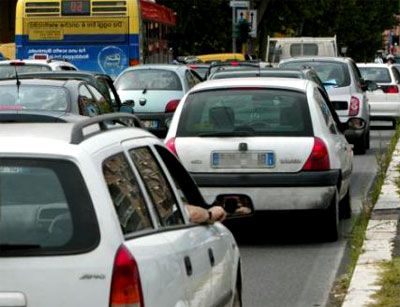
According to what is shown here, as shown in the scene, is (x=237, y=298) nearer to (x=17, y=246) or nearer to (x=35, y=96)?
(x=17, y=246)

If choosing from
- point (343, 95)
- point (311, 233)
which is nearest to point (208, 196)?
point (311, 233)

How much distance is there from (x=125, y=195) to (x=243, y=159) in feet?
21.6

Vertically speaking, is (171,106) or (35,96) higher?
(35,96)

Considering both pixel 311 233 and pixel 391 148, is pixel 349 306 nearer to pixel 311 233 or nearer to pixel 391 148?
pixel 311 233

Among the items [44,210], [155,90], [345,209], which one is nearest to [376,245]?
[345,209]

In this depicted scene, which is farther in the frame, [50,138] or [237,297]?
[237,297]

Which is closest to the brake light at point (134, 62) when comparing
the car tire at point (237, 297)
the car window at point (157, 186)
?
the car tire at point (237, 297)

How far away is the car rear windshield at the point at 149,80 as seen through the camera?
25188mm

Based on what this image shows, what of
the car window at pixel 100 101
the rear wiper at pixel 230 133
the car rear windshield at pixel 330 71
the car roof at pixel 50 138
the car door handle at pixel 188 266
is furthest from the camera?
the car rear windshield at pixel 330 71

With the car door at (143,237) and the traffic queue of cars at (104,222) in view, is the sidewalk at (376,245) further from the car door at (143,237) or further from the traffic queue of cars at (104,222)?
the car door at (143,237)

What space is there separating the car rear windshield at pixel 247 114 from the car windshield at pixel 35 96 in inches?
83.7

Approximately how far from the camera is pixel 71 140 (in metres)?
5.25

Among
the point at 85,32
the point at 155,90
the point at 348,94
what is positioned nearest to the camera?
the point at 348,94

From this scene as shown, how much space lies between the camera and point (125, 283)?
4.96 meters
